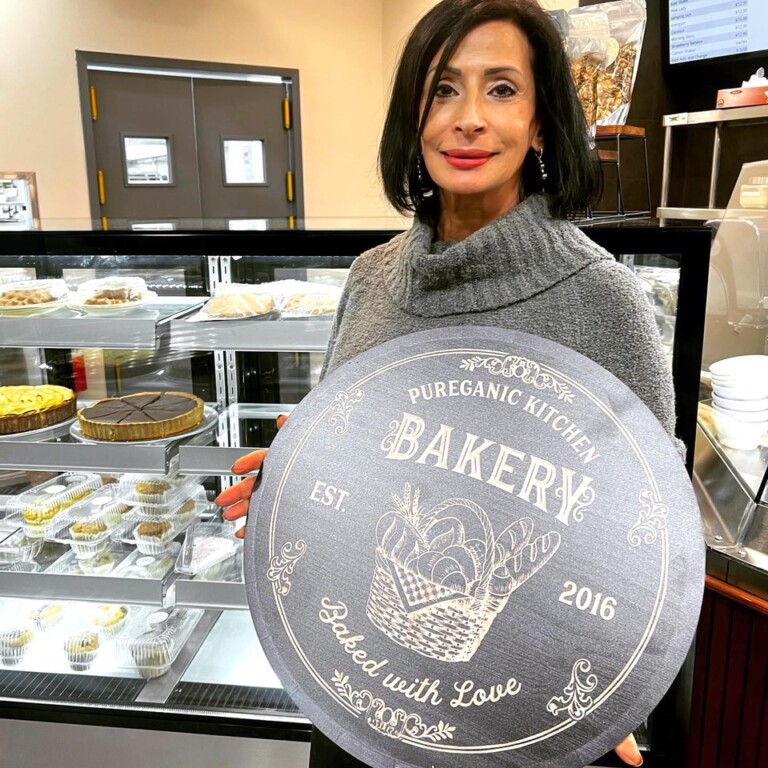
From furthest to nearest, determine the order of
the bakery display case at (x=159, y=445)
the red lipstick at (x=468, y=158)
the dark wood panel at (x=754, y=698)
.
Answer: the bakery display case at (x=159, y=445), the dark wood panel at (x=754, y=698), the red lipstick at (x=468, y=158)

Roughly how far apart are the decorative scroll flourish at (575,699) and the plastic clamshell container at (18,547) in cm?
149

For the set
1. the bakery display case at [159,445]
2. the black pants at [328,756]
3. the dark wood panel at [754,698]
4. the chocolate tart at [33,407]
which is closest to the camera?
the black pants at [328,756]

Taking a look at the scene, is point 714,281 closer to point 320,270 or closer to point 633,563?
point 320,270

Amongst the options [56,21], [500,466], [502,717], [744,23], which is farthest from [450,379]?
[56,21]

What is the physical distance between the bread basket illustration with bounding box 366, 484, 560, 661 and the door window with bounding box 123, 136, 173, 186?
15.7ft

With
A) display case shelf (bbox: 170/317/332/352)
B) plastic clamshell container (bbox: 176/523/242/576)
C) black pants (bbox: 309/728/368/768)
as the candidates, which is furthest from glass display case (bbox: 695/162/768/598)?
plastic clamshell container (bbox: 176/523/242/576)

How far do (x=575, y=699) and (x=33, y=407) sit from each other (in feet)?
4.62

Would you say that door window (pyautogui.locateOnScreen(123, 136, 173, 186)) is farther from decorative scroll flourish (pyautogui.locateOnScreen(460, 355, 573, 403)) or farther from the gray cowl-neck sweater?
decorative scroll flourish (pyautogui.locateOnScreen(460, 355, 573, 403))

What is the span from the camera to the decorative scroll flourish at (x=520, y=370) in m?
0.84

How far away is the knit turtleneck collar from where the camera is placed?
0.96m

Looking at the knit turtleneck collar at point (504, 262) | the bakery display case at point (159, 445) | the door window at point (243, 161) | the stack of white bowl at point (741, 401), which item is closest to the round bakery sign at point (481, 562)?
the knit turtleneck collar at point (504, 262)

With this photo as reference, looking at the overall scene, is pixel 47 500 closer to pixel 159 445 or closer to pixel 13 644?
pixel 13 644

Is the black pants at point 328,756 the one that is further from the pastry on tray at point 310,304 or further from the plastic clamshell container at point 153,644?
the pastry on tray at point 310,304

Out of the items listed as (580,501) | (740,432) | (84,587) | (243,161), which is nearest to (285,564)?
(580,501)
